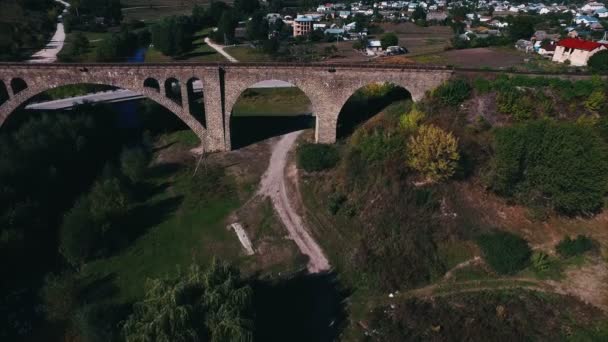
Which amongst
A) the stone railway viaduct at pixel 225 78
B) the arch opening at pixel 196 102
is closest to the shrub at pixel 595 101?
the stone railway viaduct at pixel 225 78

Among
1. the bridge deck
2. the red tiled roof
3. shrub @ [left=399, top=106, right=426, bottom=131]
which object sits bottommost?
shrub @ [left=399, top=106, right=426, bottom=131]

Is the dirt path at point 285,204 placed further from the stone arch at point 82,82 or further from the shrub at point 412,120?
the shrub at point 412,120

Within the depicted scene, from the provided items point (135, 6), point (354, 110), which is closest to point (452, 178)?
point (354, 110)

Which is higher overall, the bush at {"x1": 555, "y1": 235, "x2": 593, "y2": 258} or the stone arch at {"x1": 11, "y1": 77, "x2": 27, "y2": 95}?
the stone arch at {"x1": 11, "y1": 77, "x2": 27, "y2": 95}

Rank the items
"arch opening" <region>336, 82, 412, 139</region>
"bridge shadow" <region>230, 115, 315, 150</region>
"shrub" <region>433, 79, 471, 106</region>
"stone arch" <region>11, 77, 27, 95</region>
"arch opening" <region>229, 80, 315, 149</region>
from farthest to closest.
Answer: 1. "arch opening" <region>229, 80, 315, 149</region>
2. "bridge shadow" <region>230, 115, 315, 150</region>
3. "arch opening" <region>336, 82, 412, 139</region>
4. "stone arch" <region>11, 77, 27, 95</region>
5. "shrub" <region>433, 79, 471, 106</region>

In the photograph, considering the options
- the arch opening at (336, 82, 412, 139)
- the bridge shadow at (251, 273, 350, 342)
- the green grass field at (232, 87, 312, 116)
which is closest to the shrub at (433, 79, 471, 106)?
the arch opening at (336, 82, 412, 139)

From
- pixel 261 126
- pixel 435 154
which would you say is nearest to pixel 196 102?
pixel 261 126

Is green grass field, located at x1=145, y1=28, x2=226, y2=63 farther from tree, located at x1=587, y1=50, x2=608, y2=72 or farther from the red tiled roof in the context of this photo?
tree, located at x1=587, y1=50, x2=608, y2=72
